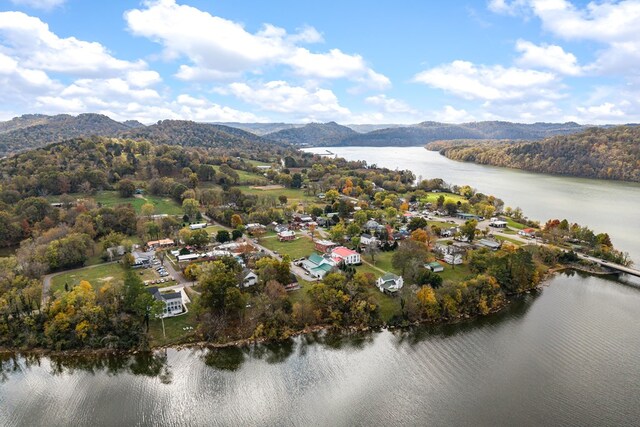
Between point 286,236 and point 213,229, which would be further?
point 213,229

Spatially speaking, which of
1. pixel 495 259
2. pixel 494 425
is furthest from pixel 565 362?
pixel 495 259

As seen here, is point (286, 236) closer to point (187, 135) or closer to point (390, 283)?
point (390, 283)

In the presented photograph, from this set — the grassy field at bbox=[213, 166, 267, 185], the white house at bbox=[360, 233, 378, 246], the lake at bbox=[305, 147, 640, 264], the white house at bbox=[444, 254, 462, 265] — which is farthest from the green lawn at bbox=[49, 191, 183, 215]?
the lake at bbox=[305, 147, 640, 264]

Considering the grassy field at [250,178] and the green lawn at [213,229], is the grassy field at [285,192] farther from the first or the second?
the green lawn at [213,229]

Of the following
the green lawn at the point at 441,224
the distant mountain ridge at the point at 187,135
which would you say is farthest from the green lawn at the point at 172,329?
the distant mountain ridge at the point at 187,135

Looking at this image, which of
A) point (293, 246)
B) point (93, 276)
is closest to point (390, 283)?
point (293, 246)

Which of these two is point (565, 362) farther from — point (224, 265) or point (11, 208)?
point (11, 208)
